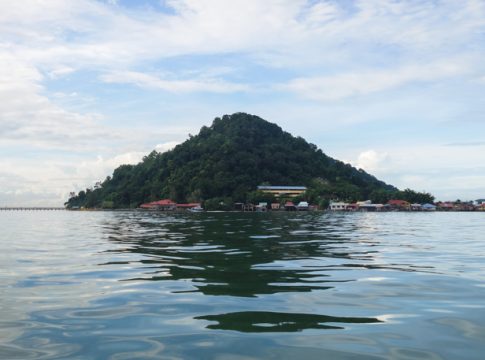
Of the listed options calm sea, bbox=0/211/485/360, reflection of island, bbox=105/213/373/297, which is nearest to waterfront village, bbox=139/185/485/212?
reflection of island, bbox=105/213/373/297

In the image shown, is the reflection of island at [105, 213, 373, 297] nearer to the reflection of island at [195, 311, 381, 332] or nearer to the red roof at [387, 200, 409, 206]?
the reflection of island at [195, 311, 381, 332]

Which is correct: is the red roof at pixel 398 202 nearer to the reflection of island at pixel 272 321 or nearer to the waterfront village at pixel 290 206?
the waterfront village at pixel 290 206

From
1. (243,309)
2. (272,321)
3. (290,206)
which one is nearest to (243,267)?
(243,309)

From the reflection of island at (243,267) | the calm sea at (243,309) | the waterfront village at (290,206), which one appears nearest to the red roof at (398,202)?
the waterfront village at (290,206)

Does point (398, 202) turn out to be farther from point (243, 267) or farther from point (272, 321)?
point (272, 321)

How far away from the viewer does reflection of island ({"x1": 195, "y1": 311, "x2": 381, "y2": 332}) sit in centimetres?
707

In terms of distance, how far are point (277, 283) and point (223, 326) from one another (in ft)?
12.7

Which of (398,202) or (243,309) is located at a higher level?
(398,202)

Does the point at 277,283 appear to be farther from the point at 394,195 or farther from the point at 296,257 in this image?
the point at 394,195

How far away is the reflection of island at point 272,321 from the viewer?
7.07 metres

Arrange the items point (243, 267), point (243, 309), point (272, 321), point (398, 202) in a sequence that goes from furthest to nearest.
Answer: point (398, 202), point (243, 267), point (243, 309), point (272, 321)

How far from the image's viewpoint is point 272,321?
7.44 metres

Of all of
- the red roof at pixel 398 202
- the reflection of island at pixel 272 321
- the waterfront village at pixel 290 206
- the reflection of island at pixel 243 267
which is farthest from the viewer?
the red roof at pixel 398 202

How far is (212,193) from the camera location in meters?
180
